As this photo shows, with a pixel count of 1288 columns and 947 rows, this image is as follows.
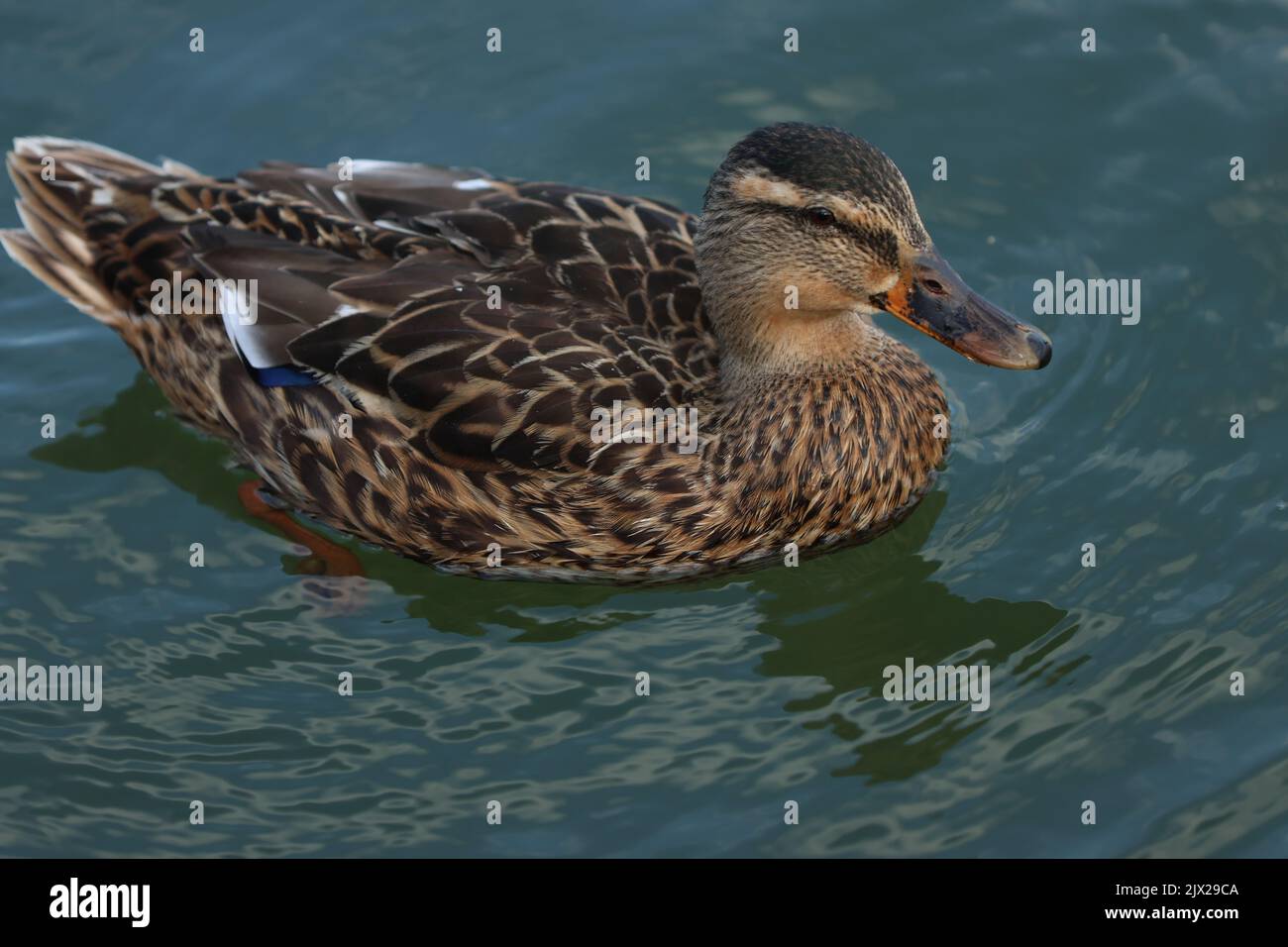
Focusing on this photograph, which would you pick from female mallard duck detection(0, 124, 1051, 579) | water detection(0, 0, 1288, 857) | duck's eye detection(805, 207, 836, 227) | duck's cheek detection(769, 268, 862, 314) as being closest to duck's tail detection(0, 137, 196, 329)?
female mallard duck detection(0, 124, 1051, 579)

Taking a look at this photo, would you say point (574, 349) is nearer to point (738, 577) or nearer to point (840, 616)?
point (738, 577)

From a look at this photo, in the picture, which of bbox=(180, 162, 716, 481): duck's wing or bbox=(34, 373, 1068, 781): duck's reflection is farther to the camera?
bbox=(180, 162, 716, 481): duck's wing

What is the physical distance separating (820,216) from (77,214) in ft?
14.2

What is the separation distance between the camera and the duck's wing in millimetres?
9320

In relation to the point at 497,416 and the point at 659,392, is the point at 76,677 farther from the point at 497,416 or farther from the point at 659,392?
the point at 659,392

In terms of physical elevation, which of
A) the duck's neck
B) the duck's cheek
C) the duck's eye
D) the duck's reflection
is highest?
the duck's eye

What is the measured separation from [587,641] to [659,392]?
1.34 meters

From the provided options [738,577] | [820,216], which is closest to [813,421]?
[738,577]

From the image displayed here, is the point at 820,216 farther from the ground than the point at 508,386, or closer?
farther from the ground

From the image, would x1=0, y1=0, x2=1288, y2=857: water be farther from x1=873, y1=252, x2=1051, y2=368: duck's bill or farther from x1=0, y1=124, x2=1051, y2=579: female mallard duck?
x1=873, y1=252, x2=1051, y2=368: duck's bill

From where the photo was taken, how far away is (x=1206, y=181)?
1166cm

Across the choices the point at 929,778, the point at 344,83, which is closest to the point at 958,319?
the point at 929,778

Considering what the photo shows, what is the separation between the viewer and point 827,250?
9195mm

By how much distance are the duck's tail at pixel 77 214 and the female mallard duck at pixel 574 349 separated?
158mm
